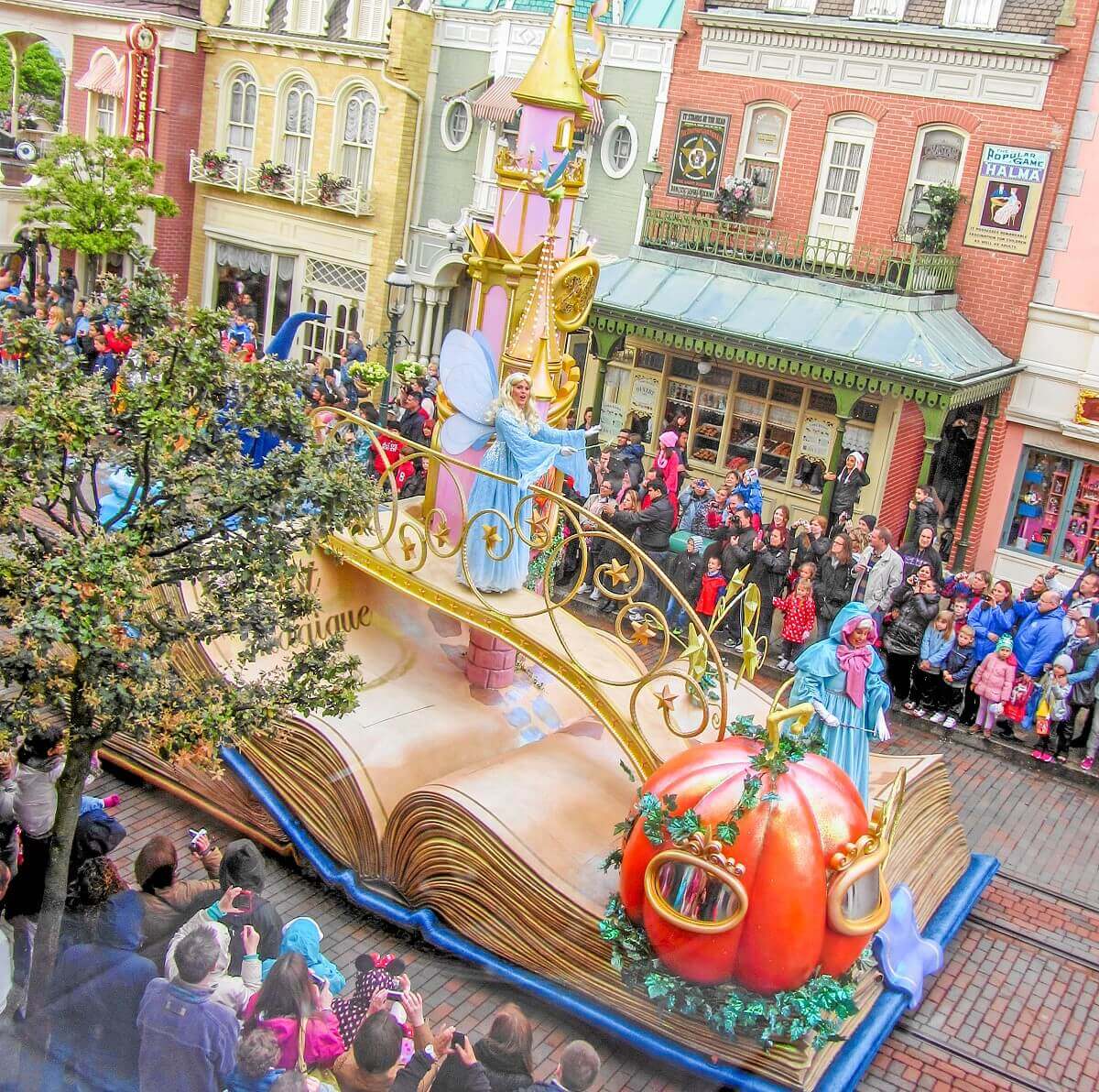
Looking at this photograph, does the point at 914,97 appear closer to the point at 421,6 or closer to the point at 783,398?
the point at 783,398

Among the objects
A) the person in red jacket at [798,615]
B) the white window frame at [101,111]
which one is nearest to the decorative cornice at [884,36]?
the person in red jacket at [798,615]

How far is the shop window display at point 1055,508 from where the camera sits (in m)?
17.3

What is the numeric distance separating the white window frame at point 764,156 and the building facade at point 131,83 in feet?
39.2

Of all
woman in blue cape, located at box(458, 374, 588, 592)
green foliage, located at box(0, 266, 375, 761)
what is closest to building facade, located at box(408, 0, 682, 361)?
woman in blue cape, located at box(458, 374, 588, 592)

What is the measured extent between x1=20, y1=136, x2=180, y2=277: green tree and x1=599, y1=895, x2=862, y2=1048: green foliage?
56.8 ft

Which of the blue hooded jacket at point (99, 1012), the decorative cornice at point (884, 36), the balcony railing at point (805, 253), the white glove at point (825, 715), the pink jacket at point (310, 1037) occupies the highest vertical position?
the decorative cornice at point (884, 36)

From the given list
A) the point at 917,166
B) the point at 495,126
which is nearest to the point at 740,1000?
the point at 917,166

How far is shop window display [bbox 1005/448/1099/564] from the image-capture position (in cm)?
1734

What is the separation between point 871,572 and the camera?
1313cm

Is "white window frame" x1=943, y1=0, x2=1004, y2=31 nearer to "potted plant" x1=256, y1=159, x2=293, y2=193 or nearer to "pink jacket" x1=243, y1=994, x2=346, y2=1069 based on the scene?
"potted plant" x1=256, y1=159, x2=293, y2=193

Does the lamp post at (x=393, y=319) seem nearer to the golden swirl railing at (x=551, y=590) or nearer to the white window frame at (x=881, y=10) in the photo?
the golden swirl railing at (x=551, y=590)

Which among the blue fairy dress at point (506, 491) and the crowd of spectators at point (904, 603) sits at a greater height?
the blue fairy dress at point (506, 491)

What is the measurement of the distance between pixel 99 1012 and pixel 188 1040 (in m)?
0.70

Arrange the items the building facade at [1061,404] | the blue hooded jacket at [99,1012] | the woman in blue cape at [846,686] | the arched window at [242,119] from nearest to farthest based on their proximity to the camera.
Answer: the blue hooded jacket at [99,1012]
the woman in blue cape at [846,686]
the building facade at [1061,404]
the arched window at [242,119]
